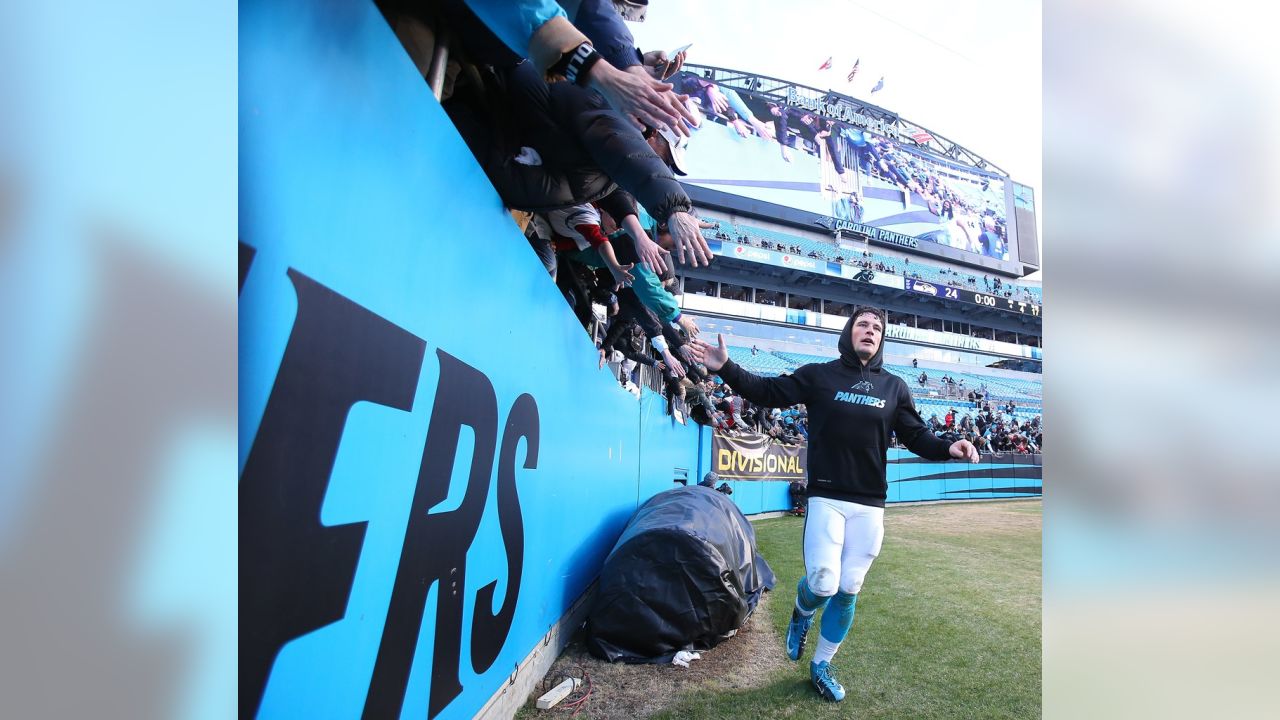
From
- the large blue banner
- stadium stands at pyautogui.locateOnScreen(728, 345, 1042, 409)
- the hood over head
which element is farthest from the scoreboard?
the large blue banner

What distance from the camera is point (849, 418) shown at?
149 inches

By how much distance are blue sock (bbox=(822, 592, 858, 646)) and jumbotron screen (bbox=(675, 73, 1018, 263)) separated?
116ft

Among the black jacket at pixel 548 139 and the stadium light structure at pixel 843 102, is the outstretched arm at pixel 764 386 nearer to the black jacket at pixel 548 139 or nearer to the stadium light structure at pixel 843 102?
the black jacket at pixel 548 139

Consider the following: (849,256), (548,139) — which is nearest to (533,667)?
(548,139)

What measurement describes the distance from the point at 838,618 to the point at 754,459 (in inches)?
441

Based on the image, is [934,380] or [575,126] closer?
[575,126]

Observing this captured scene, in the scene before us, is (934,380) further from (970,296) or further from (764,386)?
(764,386)

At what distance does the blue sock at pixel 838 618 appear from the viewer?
3472 mm

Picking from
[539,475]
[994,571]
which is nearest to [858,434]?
[539,475]

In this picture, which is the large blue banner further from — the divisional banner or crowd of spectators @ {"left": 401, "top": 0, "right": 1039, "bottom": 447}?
the divisional banner

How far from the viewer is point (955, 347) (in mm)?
43375

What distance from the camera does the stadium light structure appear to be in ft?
143
